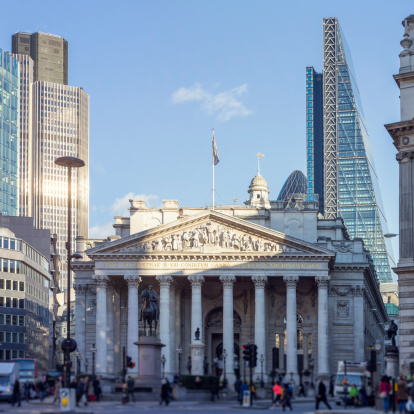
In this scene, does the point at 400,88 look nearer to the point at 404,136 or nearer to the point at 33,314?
the point at 404,136

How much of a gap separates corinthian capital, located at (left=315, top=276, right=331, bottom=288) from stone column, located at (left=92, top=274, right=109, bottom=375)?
77.2 ft

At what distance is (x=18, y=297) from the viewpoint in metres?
138

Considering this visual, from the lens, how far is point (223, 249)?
402ft

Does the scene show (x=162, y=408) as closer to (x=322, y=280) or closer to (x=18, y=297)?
(x=322, y=280)

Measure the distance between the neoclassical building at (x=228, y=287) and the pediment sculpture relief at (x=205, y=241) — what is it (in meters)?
0.11

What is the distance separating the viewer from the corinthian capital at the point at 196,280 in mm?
122000

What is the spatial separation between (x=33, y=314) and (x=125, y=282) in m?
23.9

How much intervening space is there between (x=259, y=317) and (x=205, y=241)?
34.2ft

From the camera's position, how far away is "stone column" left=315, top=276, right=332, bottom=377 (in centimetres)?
12062

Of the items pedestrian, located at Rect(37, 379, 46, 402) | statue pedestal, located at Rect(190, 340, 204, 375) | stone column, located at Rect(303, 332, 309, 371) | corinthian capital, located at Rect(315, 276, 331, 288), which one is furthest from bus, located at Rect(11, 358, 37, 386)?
stone column, located at Rect(303, 332, 309, 371)

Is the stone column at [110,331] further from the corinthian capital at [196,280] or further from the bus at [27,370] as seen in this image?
the bus at [27,370]

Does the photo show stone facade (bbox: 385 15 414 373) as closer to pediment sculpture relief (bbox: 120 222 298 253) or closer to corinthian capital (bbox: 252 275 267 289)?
pediment sculpture relief (bbox: 120 222 298 253)

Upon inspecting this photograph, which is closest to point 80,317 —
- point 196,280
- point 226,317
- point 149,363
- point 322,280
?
point 196,280

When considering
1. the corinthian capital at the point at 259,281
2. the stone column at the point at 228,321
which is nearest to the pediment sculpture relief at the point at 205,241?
the corinthian capital at the point at 259,281
